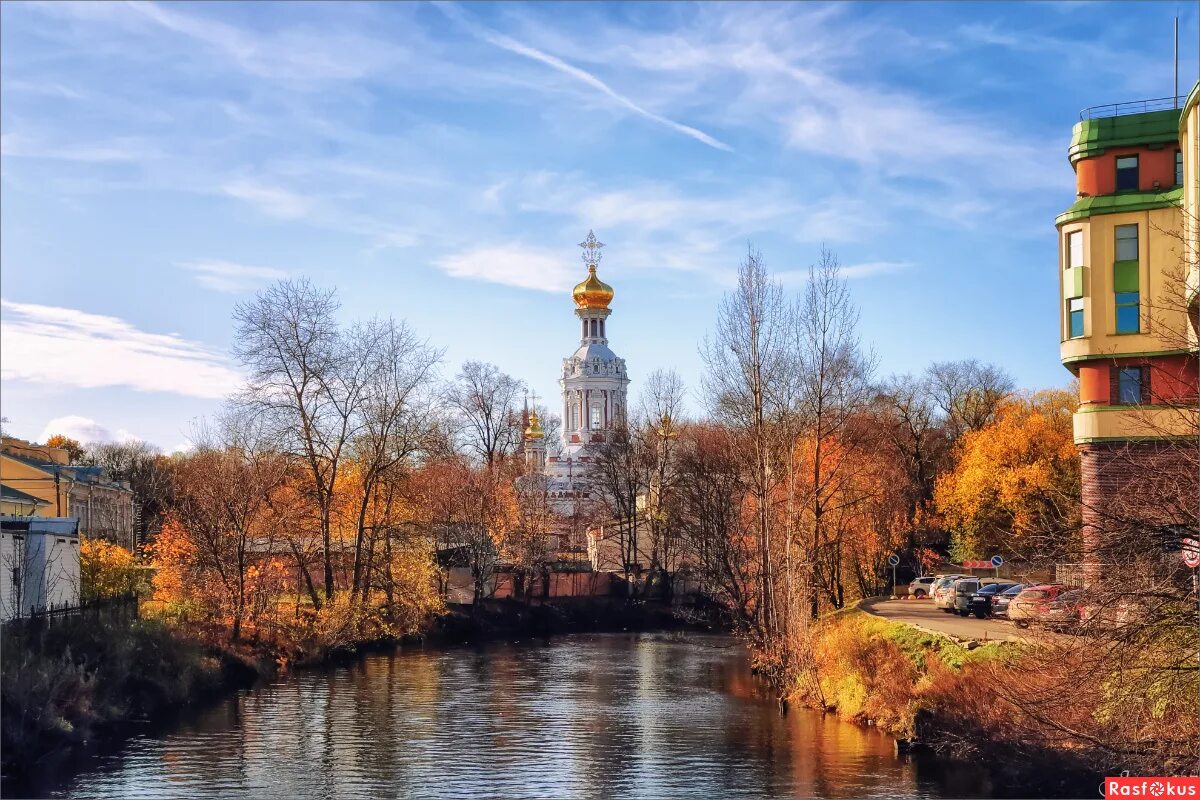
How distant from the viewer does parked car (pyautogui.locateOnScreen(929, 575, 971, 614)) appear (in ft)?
145

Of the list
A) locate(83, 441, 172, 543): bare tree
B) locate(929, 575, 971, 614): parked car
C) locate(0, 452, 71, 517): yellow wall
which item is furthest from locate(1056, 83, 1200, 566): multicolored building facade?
locate(83, 441, 172, 543): bare tree

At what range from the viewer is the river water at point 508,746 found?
2603 cm

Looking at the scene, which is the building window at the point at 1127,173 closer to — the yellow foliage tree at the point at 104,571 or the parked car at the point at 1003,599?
the parked car at the point at 1003,599

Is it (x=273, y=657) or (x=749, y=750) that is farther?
(x=273, y=657)

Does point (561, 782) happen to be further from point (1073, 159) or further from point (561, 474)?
point (561, 474)

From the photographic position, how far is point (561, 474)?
12331cm

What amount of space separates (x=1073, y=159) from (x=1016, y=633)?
1567 cm

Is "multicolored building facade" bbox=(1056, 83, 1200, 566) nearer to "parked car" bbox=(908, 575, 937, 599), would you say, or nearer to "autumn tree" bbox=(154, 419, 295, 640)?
"parked car" bbox=(908, 575, 937, 599)

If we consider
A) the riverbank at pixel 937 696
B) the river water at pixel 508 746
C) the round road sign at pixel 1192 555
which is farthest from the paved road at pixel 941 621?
the round road sign at pixel 1192 555

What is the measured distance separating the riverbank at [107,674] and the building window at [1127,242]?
99.5 ft

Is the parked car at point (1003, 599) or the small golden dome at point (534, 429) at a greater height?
the small golden dome at point (534, 429)

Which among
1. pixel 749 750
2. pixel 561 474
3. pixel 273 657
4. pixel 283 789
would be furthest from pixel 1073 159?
pixel 561 474

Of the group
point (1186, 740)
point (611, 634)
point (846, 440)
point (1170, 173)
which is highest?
point (1170, 173)

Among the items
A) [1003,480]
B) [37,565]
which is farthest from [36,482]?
[1003,480]
